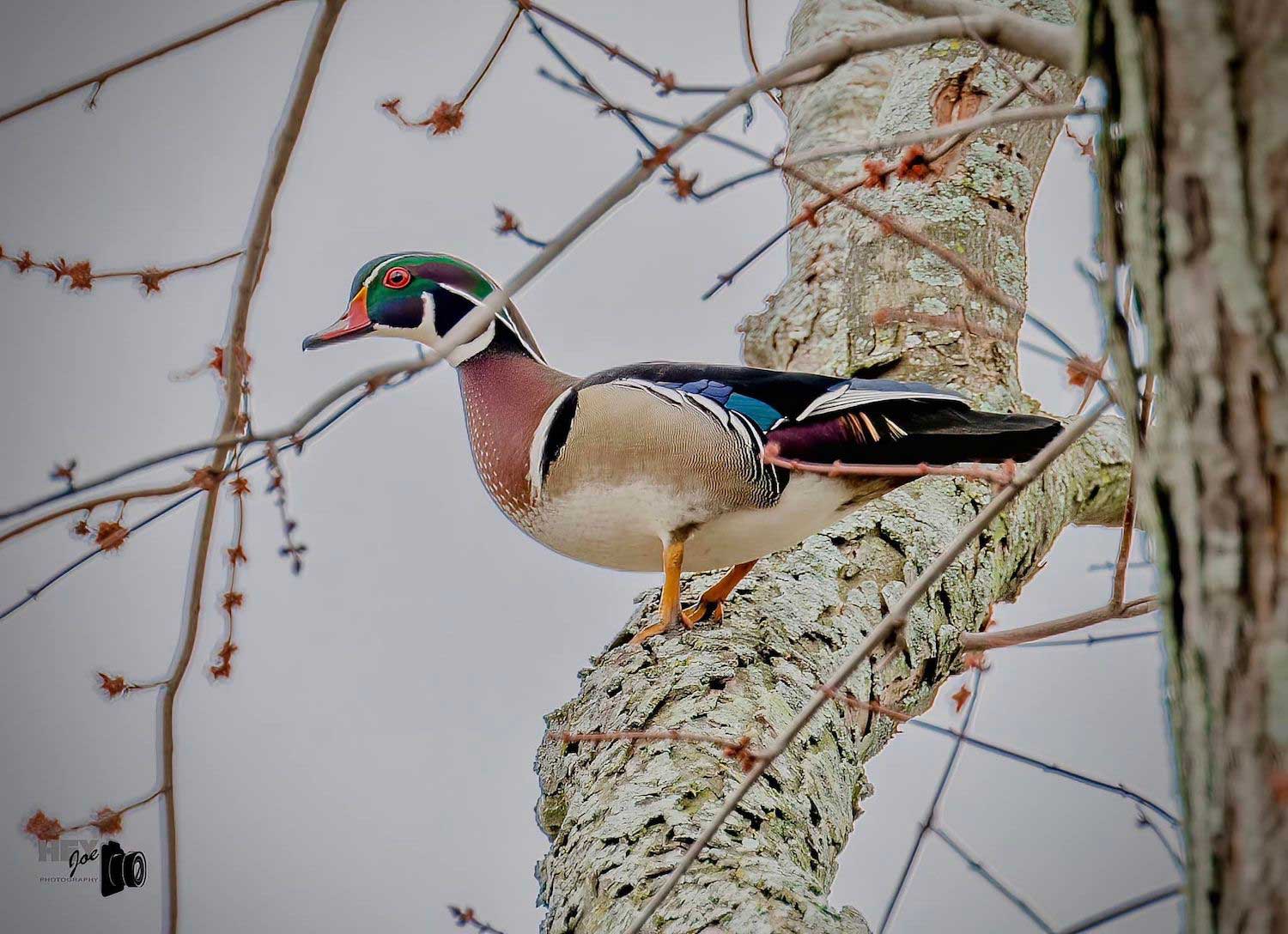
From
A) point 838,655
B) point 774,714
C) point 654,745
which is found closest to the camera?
point 654,745

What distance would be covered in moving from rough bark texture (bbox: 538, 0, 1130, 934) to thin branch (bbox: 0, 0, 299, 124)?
2.32 ft

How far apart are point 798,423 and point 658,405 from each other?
0.27m

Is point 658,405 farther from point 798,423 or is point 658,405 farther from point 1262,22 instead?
point 1262,22

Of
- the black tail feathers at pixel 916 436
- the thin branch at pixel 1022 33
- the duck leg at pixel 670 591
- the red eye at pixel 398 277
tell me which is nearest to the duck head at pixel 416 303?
the red eye at pixel 398 277

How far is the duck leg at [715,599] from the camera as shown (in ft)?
7.58

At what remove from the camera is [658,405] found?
2.30m

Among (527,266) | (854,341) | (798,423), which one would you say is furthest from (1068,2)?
(527,266)

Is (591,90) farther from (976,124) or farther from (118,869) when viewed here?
(118,869)

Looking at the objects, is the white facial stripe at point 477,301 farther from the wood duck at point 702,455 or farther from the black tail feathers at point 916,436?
the black tail feathers at point 916,436

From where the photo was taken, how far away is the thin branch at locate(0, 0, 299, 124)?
103 centimetres

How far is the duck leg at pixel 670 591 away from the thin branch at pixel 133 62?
1390mm

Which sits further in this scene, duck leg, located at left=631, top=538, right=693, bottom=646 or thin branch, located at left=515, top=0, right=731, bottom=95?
duck leg, located at left=631, top=538, right=693, bottom=646

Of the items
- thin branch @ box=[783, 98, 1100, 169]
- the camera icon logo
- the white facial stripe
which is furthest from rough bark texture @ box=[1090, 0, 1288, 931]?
the white facial stripe

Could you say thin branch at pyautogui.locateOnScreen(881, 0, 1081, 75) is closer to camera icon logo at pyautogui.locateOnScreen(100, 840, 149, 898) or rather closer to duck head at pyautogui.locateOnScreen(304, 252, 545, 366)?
camera icon logo at pyautogui.locateOnScreen(100, 840, 149, 898)
